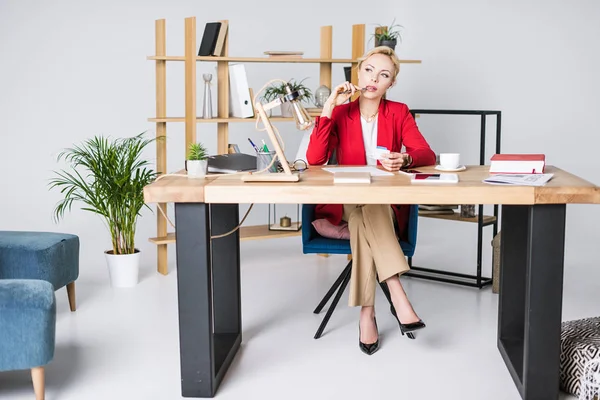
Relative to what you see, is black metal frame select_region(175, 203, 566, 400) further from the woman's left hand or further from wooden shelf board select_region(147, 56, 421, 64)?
wooden shelf board select_region(147, 56, 421, 64)

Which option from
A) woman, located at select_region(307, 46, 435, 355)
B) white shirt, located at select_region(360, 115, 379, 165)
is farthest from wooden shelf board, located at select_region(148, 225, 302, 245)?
white shirt, located at select_region(360, 115, 379, 165)

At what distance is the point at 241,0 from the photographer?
682 cm

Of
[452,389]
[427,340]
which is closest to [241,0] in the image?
[427,340]

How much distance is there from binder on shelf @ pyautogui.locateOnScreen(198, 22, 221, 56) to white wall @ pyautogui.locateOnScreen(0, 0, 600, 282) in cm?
170

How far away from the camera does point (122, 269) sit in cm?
A: 459

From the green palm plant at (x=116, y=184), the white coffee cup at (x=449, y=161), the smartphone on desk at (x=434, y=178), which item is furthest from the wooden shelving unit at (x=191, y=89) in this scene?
the smartphone on desk at (x=434, y=178)

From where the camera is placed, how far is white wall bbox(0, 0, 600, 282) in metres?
6.59

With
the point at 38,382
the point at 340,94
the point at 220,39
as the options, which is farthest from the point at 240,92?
the point at 38,382

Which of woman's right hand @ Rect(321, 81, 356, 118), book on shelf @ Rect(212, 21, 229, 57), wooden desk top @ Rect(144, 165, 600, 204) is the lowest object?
wooden desk top @ Rect(144, 165, 600, 204)

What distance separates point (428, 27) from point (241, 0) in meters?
1.66

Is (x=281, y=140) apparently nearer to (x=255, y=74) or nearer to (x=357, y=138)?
(x=357, y=138)

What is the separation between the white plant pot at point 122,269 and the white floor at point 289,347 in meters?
0.07

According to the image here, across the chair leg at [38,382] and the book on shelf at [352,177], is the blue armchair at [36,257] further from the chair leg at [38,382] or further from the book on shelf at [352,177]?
the book on shelf at [352,177]

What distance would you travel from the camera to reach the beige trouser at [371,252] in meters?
3.42
